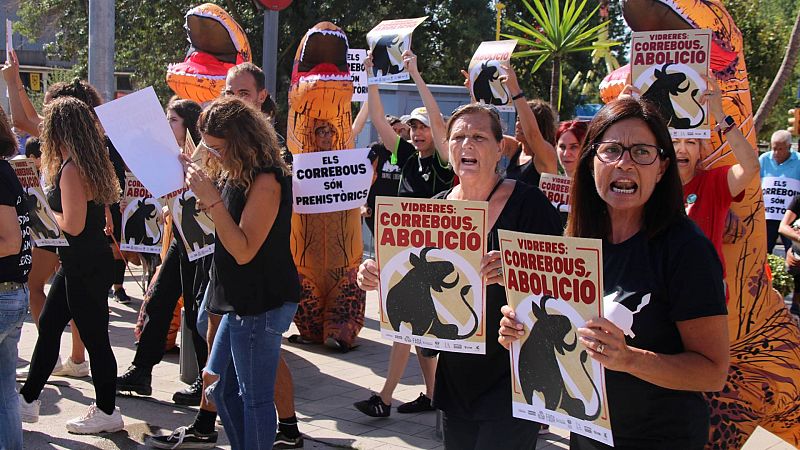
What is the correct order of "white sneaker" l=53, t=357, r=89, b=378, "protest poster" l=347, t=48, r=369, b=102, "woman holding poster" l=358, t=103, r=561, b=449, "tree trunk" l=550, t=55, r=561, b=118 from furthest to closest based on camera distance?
"tree trunk" l=550, t=55, r=561, b=118 < "protest poster" l=347, t=48, r=369, b=102 < "white sneaker" l=53, t=357, r=89, b=378 < "woman holding poster" l=358, t=103, r=561, b=449

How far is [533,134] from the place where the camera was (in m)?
5.52

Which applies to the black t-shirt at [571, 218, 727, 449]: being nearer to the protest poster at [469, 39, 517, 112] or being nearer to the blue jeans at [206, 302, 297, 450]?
the blue jeans at [206, 302, 297, 450]

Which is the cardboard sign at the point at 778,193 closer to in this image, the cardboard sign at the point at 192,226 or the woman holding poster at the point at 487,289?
the cardboard sign at the point at 192,226

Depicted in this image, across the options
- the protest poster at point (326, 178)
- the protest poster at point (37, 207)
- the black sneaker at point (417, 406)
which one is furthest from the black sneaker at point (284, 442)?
the protest poster at point (326, 178)

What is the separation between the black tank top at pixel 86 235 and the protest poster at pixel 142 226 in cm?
178

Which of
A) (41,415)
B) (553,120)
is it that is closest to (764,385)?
(553,120)

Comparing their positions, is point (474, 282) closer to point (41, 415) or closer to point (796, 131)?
point (41, 415)

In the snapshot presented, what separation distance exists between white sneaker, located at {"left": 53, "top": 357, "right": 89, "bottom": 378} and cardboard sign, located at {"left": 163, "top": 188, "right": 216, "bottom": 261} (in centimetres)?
192

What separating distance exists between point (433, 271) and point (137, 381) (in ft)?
12.0

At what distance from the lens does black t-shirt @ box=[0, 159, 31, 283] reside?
4.00 m

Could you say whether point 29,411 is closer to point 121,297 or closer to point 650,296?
point 650,296

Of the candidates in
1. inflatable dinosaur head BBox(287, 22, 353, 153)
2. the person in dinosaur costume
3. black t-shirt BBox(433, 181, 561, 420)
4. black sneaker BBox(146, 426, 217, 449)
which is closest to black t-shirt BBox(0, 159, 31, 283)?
black sneaker BBox(146, 426, 217, 449)

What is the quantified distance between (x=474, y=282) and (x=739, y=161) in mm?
1737

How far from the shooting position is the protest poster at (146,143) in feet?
14.3
